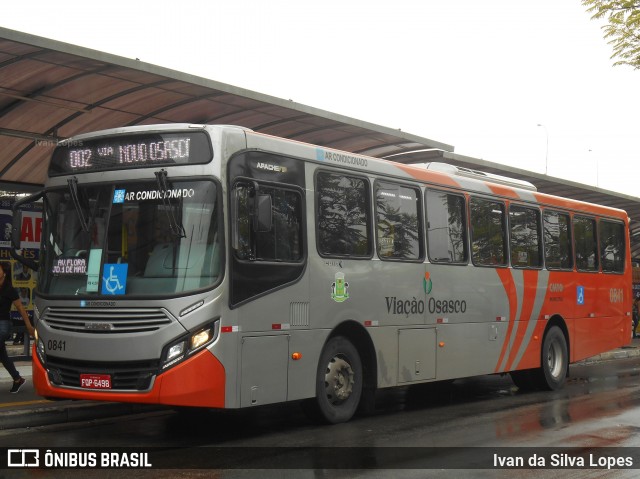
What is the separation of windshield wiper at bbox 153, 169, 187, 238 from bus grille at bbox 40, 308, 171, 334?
2.71 ft

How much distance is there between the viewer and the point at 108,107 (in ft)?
48.1

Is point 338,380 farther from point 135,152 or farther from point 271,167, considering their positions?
point 135,152

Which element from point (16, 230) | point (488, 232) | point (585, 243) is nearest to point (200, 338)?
point (16, 230)

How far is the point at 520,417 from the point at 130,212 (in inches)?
233

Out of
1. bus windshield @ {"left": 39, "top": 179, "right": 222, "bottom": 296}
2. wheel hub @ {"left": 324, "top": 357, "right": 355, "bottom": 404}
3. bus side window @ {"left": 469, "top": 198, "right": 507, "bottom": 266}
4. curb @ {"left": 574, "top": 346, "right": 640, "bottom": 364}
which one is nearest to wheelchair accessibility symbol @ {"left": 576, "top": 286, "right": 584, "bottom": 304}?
bus side window @ {"left": 469, "top": 198, "right": 507, "bottom": 266}

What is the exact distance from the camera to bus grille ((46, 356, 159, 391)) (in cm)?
876

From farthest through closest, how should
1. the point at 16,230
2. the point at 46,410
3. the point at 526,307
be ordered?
the point at 526,307 → the point at 46,410 → the point at 16,230

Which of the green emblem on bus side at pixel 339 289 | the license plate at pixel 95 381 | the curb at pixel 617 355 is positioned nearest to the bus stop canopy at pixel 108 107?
the green emblem on bus side at pixel 339 289

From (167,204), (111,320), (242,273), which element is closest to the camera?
(111,320)

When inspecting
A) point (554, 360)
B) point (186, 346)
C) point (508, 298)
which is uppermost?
point (508, 298)

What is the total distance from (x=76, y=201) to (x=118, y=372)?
198 centimetres

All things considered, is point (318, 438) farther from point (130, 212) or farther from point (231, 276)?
point (130, 212)

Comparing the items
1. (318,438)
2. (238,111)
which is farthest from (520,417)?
(238,111)

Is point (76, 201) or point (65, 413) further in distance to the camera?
point (65, 413)
